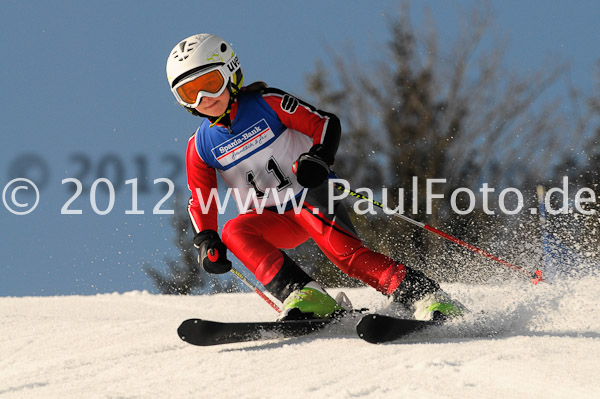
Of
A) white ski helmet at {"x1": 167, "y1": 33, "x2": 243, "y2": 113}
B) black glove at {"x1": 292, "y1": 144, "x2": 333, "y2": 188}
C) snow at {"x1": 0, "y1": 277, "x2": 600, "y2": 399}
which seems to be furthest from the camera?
white ski helmet at {"x1": 167, "y1": 33, "x2": 243, "y2": 113}

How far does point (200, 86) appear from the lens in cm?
374

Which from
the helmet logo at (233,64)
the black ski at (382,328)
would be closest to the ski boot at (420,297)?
the black ski at (382,328)

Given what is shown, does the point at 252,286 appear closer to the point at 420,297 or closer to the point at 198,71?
the point at 420,297

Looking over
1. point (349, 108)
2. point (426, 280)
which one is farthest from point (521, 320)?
point (349, 108)

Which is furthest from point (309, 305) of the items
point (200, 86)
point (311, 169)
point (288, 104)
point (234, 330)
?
point (200, 86)

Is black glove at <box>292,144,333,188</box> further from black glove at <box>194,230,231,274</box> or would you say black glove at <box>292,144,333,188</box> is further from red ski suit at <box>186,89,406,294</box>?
black glove at <box>194,230,231,274</box>

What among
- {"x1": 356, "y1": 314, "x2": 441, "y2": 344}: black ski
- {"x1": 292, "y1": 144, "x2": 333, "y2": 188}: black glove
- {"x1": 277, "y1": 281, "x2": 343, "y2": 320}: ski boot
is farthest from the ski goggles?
{"x1": 356, "y1": 314, "x2": 441, "y2": 344}: black ski

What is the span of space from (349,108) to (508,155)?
3.88 meters

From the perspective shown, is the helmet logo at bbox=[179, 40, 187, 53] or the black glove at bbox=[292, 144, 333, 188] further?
the helmet logo at bbox=[179, 40, 187, 53]

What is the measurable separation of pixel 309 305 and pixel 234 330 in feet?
1.46

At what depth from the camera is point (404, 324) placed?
3312mm

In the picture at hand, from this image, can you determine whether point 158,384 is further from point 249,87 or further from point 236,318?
point 236,318

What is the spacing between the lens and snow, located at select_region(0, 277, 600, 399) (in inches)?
102

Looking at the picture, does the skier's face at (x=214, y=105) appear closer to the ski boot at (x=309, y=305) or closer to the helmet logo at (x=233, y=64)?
the helmet logo at (x=233, y=64)
